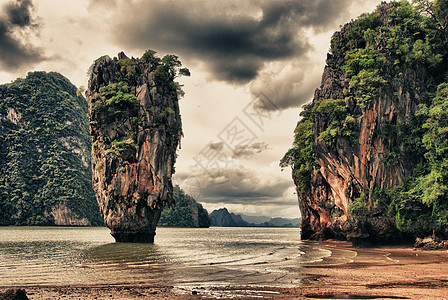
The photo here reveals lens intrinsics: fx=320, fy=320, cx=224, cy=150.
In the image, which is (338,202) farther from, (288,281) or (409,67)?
(288,281)

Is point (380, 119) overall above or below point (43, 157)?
below

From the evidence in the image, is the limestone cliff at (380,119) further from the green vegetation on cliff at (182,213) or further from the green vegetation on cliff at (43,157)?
the green vegetation on cliff at (43,157)

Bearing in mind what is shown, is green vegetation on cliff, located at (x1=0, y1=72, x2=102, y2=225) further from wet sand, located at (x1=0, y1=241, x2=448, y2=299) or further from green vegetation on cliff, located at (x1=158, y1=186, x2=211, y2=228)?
wet sand, located at (x1=0, y1=241, x2=448, y2=299)

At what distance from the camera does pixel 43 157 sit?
147 metres

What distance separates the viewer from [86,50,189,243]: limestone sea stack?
122ft

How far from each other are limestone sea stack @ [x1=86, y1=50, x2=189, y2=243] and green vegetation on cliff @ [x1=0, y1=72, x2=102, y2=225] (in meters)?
101

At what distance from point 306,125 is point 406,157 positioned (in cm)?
1569

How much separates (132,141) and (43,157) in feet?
433

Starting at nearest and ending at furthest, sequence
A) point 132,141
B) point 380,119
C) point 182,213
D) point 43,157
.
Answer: point 380,119, point 132,141, point 182,213, point 43,157

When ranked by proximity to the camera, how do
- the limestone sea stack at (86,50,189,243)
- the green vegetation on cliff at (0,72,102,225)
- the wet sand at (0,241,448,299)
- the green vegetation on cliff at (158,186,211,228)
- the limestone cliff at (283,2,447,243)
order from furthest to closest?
the green vegetation on cliff at (158,186,211,228) < the green vegetation on cliff at (0,72,102,225) < the limestone sea stack at (86,50,189,243) < the limestone cliff at (283,2,447,243) < the wet sand at (0,241,448,299)

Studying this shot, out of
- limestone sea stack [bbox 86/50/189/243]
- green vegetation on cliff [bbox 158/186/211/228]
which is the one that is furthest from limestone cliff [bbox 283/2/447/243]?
green vegetation on cliff [bbox 158/186/211/228]

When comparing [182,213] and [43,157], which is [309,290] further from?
[43,157]

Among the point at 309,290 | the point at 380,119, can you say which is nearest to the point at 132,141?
the point at 380,119

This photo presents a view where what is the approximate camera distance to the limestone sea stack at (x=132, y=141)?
122 feet
